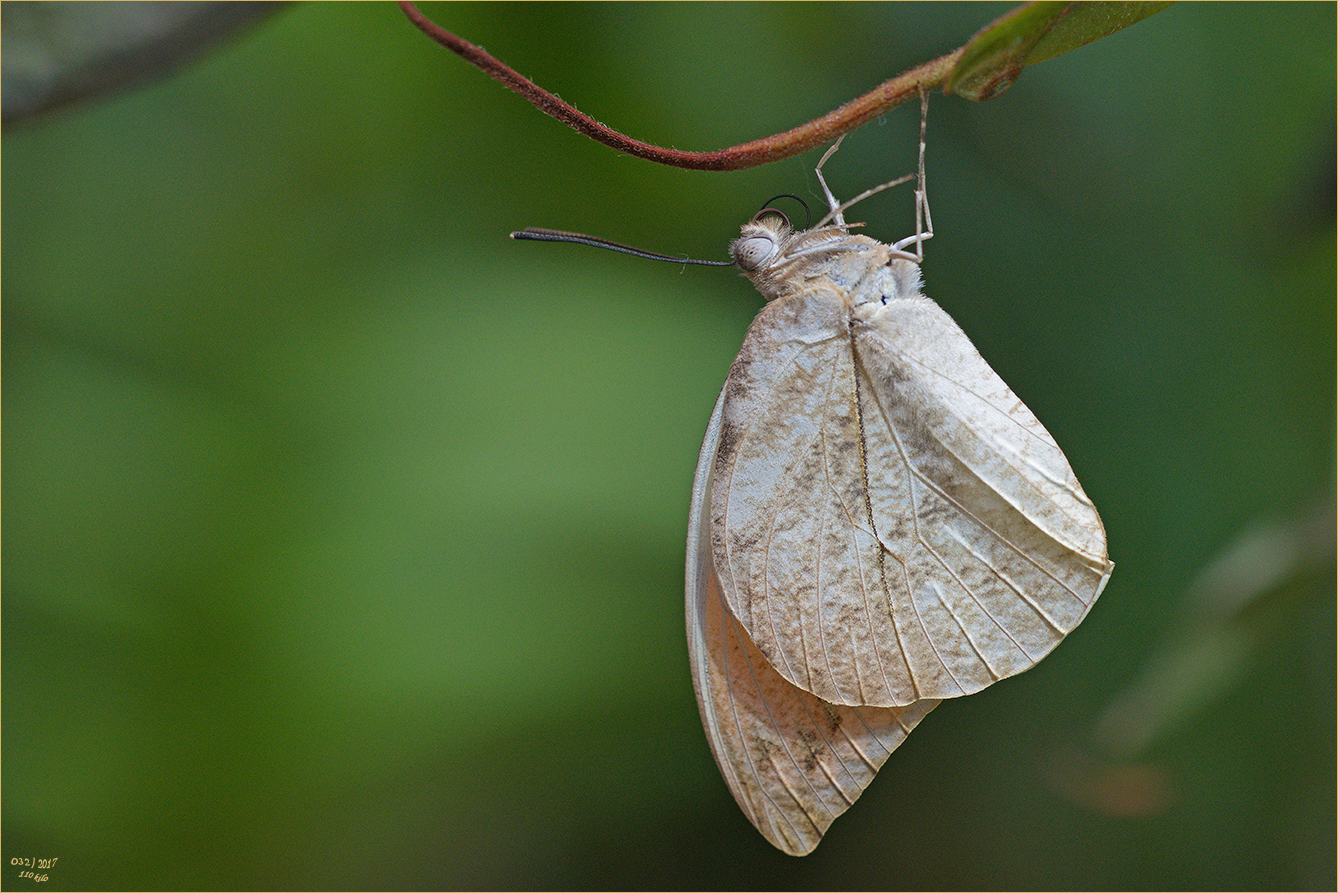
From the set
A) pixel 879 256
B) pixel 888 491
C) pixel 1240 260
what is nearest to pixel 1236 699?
pixel 1240 260

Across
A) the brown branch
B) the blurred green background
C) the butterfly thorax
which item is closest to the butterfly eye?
the butterfly thorax

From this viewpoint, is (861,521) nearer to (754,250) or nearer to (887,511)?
(887,511)

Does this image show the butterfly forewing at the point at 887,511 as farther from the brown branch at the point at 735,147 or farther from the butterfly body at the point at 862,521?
the brown branch at the point at 735,147

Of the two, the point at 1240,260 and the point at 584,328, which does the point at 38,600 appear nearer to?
the point at 584,328

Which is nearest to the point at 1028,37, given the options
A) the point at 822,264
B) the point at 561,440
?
the point at 822,264

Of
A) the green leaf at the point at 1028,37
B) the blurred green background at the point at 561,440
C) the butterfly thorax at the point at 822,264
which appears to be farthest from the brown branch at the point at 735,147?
the blurred green background at the point at 561,440
